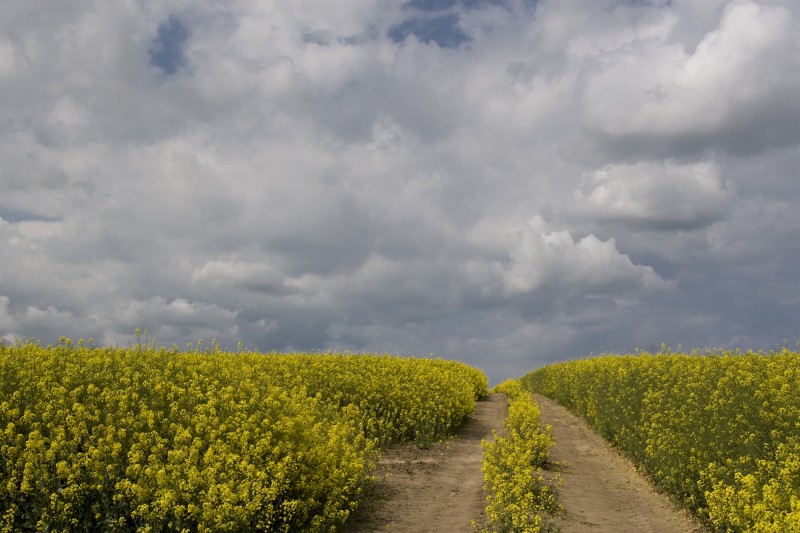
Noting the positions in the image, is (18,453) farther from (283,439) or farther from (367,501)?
(367,501)

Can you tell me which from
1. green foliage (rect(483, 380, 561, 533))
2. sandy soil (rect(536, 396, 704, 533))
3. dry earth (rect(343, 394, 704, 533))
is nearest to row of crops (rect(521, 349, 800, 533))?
sandy soil (rect(536, 396, 704, 533))

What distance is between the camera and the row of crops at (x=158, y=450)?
360 inches

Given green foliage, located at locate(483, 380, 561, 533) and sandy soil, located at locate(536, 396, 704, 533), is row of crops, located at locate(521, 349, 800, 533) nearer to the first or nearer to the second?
sandy soil, located at locate(536, 396, 704, 533)

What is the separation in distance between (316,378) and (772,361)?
12523 millimetres

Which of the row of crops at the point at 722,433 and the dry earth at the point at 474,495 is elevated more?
the row of crops at the point at 722,433

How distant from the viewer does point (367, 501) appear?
12.7 metres

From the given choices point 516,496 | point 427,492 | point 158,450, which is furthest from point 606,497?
point 158,450

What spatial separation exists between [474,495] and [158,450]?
683 cm

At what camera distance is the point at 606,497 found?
→ 1445cm

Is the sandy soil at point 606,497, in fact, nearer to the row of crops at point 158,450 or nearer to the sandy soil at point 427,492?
the sandy soil at point 427,492

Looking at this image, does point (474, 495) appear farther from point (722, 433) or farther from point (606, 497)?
point (722, 433)

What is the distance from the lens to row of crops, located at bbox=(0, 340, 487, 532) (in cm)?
916

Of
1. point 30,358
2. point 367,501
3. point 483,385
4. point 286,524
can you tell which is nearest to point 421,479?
point 367,501

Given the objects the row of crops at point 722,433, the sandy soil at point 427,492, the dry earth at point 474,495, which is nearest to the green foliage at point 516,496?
Result: the dry earth at point 474,495
